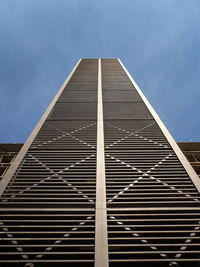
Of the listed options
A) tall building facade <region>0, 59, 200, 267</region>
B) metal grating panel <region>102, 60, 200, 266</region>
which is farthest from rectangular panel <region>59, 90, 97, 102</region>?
metal grating panel <region>102, 60, 200, 266</region>

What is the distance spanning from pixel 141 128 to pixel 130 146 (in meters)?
2.22

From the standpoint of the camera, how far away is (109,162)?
882 cm

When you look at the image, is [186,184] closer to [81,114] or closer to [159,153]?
[159,153]

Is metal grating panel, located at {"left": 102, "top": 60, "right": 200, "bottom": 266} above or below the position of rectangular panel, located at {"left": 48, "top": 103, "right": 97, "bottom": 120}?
below

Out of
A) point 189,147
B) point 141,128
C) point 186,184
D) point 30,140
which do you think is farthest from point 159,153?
point 189,147

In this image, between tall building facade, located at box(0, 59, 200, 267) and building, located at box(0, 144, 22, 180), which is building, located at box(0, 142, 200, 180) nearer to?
building, located at box(0, 144, 22, 180)

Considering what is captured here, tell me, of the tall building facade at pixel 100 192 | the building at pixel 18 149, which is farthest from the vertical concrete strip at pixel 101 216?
the building at pixel 18 149

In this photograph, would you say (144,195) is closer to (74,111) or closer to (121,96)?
(74,111)

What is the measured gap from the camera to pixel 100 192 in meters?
6.85

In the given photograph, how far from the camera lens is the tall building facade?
5148mm

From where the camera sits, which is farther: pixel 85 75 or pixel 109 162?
pixel 85 75

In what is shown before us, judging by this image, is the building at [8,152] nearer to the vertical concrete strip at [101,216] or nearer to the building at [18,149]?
the building at [18,149]

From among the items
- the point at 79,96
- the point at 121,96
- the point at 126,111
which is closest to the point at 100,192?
the point at 126,111

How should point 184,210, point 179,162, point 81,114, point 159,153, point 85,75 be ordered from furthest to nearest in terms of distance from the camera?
point 85,75 → point 81,114 → point 159,153 → point 179,162 → point 184,210
